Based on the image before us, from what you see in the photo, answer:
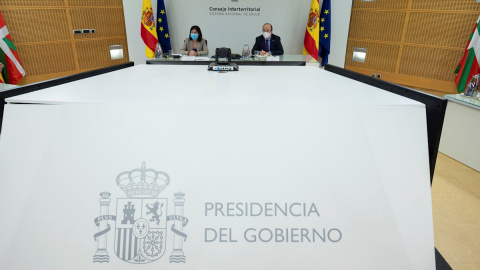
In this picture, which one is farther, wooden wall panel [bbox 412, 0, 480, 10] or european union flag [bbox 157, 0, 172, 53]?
european union flag [bbox 157, 0, 172, 53]

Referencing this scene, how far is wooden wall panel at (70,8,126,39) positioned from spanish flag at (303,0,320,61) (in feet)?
13.4

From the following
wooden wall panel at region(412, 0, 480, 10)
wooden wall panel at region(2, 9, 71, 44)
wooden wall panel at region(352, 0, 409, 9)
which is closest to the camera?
wooden wall panel at region(412, 0, 480, 10)

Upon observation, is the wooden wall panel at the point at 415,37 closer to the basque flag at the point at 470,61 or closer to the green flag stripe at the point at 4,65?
the basque flag at the point at 470,61

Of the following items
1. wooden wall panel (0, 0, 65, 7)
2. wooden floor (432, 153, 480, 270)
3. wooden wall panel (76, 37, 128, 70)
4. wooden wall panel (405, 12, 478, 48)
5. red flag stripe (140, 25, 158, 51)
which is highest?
wooden wall panel (0, 0, 65, 7)

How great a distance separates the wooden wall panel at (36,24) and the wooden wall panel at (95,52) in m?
0.34

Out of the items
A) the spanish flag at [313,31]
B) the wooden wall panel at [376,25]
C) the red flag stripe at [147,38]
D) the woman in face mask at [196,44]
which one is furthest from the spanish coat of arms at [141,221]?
the wooden wall panel at [376,25]

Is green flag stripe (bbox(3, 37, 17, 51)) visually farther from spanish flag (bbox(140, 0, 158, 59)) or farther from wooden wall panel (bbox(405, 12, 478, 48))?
wooden wall panel (bbox(405, 12, 478, 48))

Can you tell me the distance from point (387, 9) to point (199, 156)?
6.66 m

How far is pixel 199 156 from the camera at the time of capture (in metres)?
0.89

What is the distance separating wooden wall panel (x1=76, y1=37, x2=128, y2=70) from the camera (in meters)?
6.40

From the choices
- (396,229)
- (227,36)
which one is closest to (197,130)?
(396,229)

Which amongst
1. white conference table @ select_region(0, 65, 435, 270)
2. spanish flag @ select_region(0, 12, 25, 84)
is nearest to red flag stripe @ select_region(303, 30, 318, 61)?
spanish flag @ select_region(0, 12, 25, 84)

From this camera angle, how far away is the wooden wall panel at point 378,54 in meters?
6.34

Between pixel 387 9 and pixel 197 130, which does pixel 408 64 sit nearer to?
pixel 387 9
